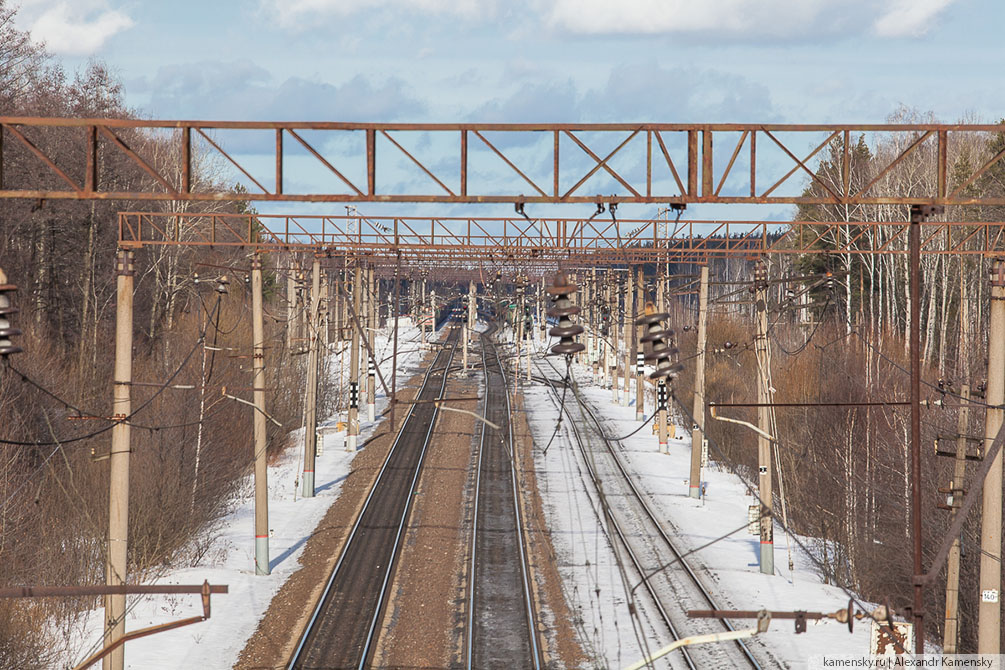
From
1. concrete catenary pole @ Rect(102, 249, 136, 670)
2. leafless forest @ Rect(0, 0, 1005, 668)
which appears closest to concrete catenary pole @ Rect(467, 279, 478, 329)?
leafless forest @ Rect(0, 0, 1005, 668)

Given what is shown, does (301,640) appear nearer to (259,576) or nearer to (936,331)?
(259,576)

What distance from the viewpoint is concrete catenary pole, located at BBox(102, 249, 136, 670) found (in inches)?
461

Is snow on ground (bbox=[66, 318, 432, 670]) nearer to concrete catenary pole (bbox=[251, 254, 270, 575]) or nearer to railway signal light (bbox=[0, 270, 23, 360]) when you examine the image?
concrete catenary pole (bbox=[251, 254, 270, 575])

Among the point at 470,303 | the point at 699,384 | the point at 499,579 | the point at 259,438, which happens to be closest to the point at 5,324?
the point at 259,438

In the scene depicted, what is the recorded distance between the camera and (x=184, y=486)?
22.4 metres

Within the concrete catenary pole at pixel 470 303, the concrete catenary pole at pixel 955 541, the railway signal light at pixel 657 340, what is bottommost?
the concrete catenary pole at pixel 955 541

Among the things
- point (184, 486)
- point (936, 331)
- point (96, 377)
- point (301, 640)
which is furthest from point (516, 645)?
point (936, 331)

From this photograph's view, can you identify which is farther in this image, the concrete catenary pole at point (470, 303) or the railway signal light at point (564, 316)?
the concrete catenary pole at point (470, 303)

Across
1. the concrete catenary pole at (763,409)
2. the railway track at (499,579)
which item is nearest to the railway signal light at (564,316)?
the railway track at (499,579)

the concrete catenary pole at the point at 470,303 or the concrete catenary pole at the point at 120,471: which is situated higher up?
the concrete catenary pole at the point at 470,303

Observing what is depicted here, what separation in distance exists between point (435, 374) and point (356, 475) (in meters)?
23.8

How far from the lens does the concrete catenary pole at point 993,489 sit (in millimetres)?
11594

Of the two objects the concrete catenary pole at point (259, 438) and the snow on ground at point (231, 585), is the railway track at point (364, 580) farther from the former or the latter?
the concrete catenary pole at point (259, 438)

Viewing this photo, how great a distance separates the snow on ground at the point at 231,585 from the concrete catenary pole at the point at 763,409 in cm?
909
